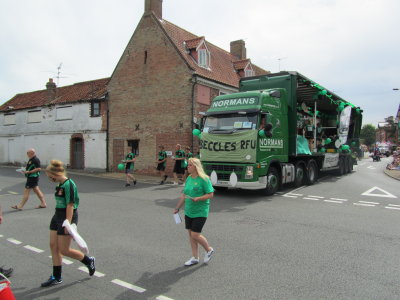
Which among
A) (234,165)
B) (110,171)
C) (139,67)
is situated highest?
(139,67)

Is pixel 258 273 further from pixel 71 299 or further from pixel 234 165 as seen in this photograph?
pixel 234 165

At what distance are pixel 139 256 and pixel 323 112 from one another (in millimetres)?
13548

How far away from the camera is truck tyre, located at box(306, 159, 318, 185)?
539 inches

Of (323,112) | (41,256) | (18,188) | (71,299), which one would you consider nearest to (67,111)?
(18,188)

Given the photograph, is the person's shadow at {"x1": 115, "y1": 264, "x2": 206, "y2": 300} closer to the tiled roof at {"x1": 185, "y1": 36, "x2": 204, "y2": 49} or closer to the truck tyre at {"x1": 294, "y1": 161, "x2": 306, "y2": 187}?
the truck tyre at {"x1": 294, "y1": 161, "x2": 306, "y2": 187}

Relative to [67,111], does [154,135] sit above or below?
below

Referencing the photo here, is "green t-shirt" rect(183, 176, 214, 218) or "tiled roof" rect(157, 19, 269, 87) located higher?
"tiled roof" rect(157, 19, 269, 87)

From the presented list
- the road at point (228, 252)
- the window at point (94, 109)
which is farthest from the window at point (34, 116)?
the road at point (228, 252)

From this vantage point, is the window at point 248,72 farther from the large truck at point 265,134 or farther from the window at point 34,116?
the window at point 34,116

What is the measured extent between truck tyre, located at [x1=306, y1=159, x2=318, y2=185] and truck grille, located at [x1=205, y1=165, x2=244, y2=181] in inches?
182

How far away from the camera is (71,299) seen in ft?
11.9

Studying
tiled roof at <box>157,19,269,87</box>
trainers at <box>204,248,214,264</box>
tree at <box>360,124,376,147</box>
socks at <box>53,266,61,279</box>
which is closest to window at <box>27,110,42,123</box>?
tiled roof at <box>157,19,269,87</box>

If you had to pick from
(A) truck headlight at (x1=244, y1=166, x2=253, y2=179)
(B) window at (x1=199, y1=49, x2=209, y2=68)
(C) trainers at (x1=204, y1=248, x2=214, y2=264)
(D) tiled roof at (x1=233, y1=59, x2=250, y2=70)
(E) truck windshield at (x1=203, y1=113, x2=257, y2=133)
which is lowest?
(C) trainers at (x1=204, y1=248, x2=214, y2=264)

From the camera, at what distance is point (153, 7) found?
20.3 m
